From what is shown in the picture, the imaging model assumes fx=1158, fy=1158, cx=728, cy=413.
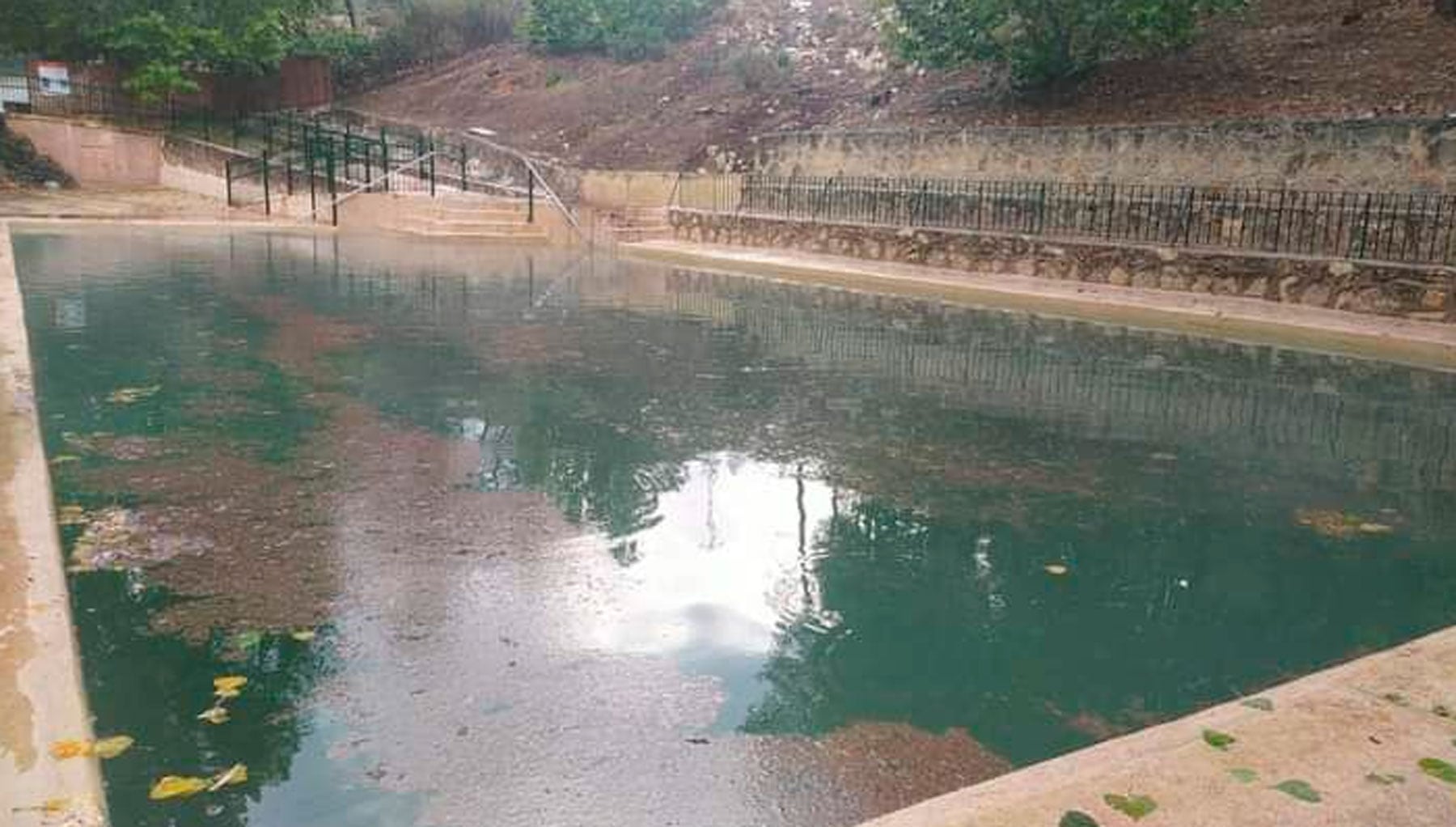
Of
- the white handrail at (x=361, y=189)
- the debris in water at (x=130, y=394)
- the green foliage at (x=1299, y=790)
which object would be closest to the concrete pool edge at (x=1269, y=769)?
the green foliage at (x=1299, y=790)

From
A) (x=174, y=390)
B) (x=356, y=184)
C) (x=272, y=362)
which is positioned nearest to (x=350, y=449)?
(x=174, y=390)

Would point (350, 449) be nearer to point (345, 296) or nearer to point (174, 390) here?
point (174, 390)

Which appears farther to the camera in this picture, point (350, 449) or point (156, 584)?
point (350, 449)

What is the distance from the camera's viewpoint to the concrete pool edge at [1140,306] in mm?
14797

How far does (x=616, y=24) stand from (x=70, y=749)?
40704mm

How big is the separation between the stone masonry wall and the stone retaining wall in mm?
2259

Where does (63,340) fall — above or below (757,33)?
below

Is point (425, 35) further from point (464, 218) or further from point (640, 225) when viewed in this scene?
point (640, 225)

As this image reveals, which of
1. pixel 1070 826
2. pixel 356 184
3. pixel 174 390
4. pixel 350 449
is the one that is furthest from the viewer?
pixel 356 184

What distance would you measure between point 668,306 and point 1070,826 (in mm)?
14407

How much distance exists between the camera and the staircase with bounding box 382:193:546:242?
2847 centimetres

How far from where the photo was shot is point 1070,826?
3424 mm

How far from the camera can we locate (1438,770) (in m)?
3.96

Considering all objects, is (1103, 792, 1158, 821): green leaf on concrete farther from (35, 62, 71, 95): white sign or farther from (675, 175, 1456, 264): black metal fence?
(35, 62, 71, 95): white sign
